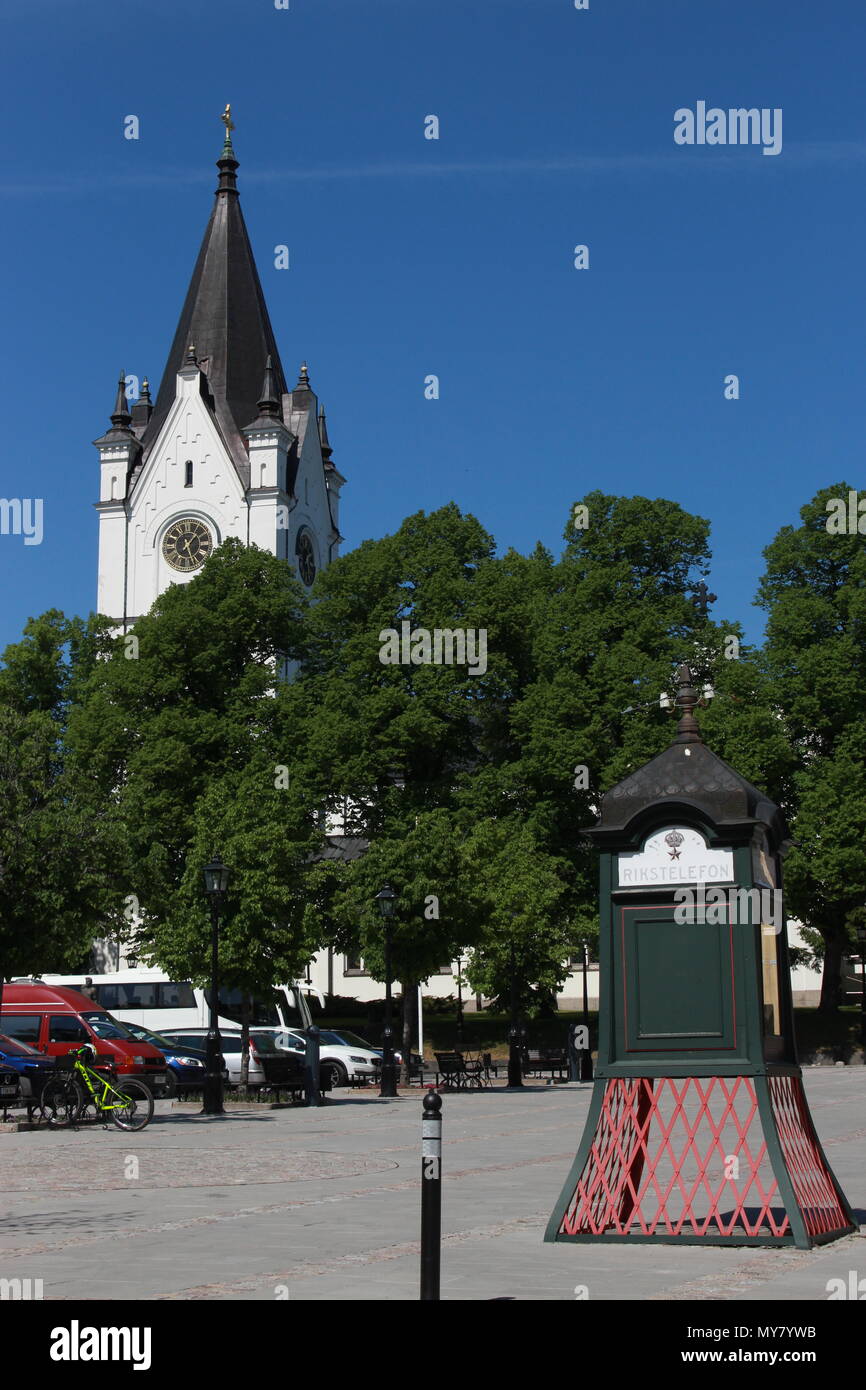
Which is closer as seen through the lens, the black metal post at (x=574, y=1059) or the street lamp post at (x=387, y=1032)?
the street lamp post at (x=387, y=1032)

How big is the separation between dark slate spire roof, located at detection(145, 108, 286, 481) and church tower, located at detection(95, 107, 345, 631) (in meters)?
0.05

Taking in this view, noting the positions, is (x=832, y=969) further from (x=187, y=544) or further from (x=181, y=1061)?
(x=187, y=544)

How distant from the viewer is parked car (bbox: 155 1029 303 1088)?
31.9 meters

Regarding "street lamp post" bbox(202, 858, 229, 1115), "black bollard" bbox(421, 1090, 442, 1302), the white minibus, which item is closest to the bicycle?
"street lamp post" bbox(202, 858, 229, 1115)

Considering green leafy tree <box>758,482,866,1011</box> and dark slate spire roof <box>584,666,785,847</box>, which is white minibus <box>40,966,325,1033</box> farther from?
dark slate spire roof <box>584,666,785,847</box>

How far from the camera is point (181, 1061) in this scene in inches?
1393

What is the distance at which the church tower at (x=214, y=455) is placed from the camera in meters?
77.9

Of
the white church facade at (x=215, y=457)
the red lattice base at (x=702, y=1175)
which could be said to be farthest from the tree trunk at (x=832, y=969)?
the red lattice base at (x=702, y=1175)

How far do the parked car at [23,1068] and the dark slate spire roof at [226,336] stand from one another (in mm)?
49478

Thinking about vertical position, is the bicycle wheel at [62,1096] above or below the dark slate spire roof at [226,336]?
below

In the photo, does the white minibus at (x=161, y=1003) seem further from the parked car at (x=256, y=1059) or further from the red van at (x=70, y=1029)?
the red van at (x=70, y=1029)

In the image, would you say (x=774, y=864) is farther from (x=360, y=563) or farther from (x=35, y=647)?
(x=35, y=647)
